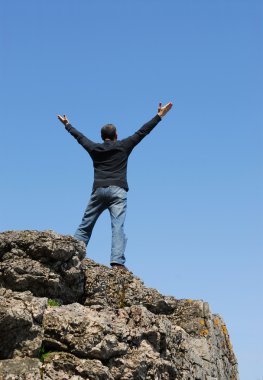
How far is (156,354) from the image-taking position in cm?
1113

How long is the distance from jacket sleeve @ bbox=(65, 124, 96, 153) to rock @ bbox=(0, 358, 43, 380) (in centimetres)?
883

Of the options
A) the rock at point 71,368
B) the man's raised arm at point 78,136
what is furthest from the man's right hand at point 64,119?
the rock at point 71,368

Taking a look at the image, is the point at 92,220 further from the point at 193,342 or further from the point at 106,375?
the point at 106,375

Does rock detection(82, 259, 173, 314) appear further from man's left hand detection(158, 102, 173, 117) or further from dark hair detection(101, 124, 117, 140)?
man's left hand detection(158, 102, 173, 117)

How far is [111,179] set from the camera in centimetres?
1634

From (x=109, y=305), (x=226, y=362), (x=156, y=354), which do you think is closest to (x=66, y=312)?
(x=156, y=354)

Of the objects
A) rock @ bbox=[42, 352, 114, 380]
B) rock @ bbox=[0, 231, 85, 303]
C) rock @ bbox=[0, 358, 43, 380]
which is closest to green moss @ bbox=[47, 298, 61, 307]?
rock @ bbox=[0, 231, 85, 303]

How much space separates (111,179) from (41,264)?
180 inches

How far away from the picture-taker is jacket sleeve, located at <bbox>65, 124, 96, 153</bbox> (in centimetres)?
1706

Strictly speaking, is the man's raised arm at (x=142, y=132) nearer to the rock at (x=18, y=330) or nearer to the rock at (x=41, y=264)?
the rock at (x=41, y=264)

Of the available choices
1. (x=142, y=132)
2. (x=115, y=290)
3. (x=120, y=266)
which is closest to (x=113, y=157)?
(x=142, y=132)

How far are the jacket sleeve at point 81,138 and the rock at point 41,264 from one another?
4.68 m

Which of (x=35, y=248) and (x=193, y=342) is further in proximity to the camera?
(x=193, y=342)

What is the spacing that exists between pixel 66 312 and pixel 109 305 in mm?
3664
